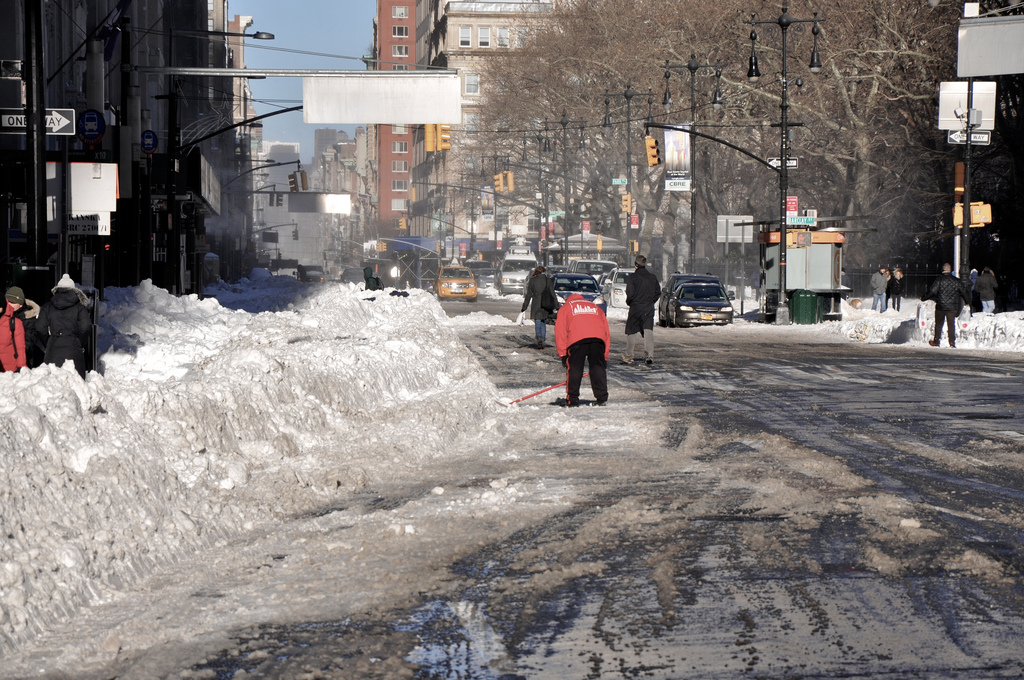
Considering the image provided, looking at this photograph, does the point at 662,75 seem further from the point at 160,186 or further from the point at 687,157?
the point at 160,186

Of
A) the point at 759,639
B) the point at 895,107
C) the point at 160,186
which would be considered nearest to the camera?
the point at 759,639

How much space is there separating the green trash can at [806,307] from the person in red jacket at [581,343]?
2465 centimetres

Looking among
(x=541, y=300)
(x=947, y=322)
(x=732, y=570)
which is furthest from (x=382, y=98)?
(x=732, y=570)

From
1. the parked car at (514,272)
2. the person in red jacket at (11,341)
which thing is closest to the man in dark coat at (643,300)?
the person in red jacket at (11,341)

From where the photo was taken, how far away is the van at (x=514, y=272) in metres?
67.7

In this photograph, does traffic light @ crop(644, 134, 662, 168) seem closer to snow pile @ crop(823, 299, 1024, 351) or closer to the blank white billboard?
snow pile @ crop(823, 299, 1024, 351)

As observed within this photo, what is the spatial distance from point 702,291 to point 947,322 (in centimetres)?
1290

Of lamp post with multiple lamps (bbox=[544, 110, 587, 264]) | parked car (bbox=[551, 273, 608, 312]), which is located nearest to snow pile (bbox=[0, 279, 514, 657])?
parked car (bbox=[551, 273, 608, 312])

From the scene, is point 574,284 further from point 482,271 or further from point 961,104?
point 482,271

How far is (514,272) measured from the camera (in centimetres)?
6800

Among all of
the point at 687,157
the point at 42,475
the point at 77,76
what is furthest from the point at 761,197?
the point at 42,475

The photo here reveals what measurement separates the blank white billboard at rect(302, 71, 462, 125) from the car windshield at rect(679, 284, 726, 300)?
14.1 metres

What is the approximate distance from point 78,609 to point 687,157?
44710 millimetres

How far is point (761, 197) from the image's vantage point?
251ft
